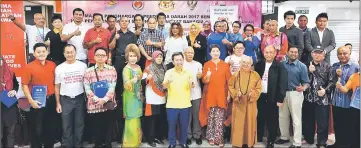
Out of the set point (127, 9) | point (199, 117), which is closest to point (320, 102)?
point (199, 117)

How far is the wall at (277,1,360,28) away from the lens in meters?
7.52

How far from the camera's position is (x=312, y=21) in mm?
7543

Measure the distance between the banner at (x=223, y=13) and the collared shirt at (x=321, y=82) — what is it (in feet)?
8.94

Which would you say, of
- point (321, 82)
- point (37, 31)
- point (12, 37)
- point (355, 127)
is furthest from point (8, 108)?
point (355, 127)

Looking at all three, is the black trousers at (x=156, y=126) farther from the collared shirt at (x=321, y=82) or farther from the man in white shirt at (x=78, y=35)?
the collared shirt at (x=321, y=82)

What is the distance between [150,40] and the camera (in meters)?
4.79

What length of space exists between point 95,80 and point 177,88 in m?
0.99

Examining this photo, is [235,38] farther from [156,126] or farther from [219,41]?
[156,126]

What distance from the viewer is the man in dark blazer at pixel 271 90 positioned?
4391 mm

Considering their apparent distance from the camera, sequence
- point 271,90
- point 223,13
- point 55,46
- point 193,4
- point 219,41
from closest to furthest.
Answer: point 271,90
point 55,46
point 219,41
point 223,13
point 193,4

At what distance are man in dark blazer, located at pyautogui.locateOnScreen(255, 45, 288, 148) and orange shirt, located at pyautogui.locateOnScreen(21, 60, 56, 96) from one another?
251cm

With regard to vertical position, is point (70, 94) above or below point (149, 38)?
below

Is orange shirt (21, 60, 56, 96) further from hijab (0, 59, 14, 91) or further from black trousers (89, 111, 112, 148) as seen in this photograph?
black trousers (89, 111, 112, 148)

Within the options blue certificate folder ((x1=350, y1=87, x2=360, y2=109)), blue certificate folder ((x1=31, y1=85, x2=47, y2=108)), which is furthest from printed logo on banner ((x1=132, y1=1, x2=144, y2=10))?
blue certificate folder ((x1=350, y1=87, x2=360, y2=109))
